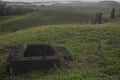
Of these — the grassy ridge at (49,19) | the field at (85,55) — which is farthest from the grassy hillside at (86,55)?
the grassy ridge at (49,19)

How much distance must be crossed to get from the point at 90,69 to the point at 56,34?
18.3ft

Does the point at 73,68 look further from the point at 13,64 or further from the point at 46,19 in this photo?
the point at 46,19

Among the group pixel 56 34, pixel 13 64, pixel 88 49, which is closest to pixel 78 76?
pixel 13 64

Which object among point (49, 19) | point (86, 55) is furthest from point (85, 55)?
point (49, 19)

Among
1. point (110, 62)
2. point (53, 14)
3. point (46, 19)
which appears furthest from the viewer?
point (53, 14)

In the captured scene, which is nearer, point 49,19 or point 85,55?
point 85,55

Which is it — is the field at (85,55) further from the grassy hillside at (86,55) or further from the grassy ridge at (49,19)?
the grassy ridge at (49,19)

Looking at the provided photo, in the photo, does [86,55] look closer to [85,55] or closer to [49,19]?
[85,55]

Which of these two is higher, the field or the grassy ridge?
the field

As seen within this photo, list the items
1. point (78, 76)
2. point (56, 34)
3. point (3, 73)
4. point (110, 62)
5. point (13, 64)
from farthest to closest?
point (56, 34) < point (110, 62) < point (3, 73) < point (13, 64) < point (78, 76)

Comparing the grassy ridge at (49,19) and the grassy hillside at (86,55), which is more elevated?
the grassy hillside at (86,55)

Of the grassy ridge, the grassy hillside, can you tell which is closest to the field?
the grassy hillside

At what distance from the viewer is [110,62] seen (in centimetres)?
680

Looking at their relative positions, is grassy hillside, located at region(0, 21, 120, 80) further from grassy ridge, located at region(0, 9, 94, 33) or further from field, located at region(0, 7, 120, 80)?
grassy ridge, located at region(0, 9, 94, 33)
